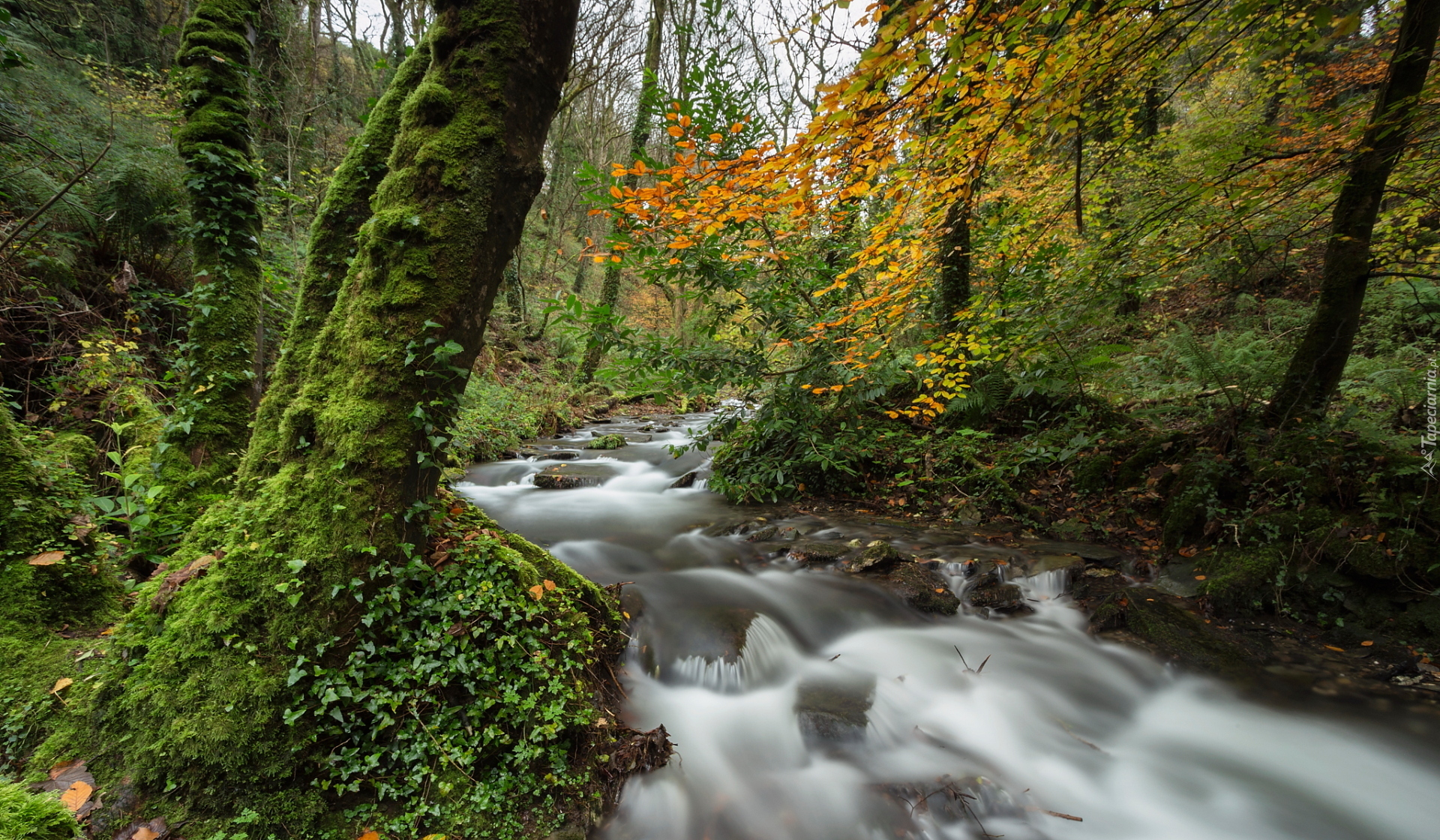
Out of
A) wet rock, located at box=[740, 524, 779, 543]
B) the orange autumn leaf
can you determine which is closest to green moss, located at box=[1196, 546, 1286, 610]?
wet rock, located at box=[740, 524, 779, 543]

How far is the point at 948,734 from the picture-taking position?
3529mm

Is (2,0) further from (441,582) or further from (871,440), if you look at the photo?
(871,440)

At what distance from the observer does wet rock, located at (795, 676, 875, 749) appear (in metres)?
3.46

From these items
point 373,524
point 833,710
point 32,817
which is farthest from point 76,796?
point 833,710

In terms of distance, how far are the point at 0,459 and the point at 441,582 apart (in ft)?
7.14

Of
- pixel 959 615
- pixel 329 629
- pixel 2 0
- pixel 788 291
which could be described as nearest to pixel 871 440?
pixel 788 291

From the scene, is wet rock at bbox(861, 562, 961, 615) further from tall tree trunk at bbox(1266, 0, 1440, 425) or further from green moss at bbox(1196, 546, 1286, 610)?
tall tree trunk at bbox(1266, 0, 1440, 425)

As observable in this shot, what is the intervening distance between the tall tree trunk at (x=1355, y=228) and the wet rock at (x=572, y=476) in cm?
797

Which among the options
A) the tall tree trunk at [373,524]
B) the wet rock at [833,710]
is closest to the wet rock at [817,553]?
the wet rock at [833,710]

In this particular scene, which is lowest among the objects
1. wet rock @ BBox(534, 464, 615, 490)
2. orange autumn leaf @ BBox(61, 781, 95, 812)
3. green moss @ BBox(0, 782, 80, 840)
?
orange autumn leaf @ BBox(61, 781, 95, 812)

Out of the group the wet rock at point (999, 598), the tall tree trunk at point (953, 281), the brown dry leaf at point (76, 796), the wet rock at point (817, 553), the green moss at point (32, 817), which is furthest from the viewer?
the tall tree trunk at point (953, 281)

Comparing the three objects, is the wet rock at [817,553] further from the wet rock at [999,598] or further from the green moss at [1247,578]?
the green moss at [1247,578]

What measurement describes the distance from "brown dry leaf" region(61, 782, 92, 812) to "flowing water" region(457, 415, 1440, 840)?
1.98 m

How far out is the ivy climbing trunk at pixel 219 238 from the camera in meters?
3.76
